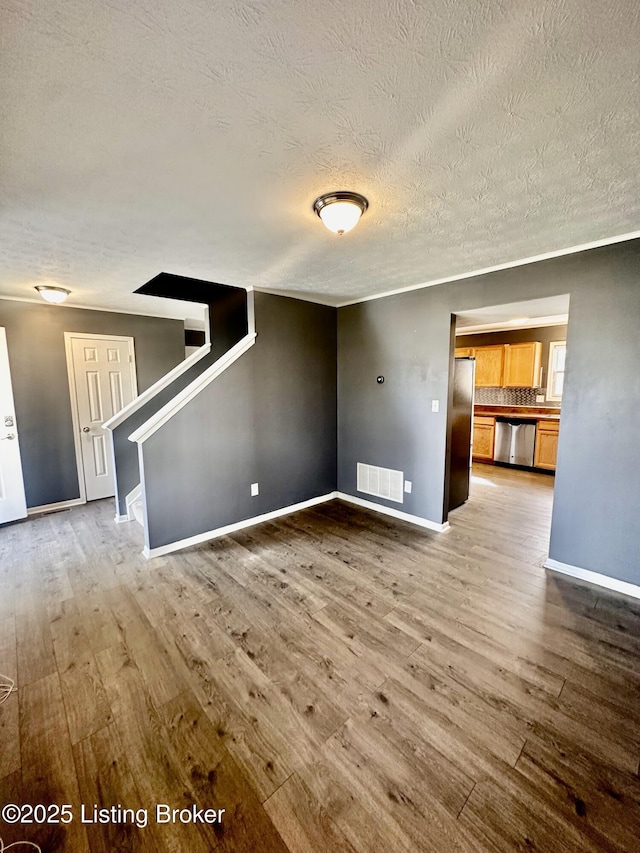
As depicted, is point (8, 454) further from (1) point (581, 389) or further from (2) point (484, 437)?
(2) point (484, 437)

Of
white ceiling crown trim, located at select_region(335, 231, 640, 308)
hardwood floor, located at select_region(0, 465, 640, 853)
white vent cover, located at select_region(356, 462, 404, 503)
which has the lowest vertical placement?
hardwood floor, located at select_region(0, 465, 640, 853)

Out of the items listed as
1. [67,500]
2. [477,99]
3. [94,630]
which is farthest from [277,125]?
[67,500]

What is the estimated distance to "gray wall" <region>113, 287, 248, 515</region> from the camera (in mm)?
3848

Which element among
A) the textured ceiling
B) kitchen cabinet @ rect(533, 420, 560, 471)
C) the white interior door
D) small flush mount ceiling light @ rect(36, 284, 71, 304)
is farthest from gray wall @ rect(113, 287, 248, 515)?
kitchen cabinet @ rect(533, 420, 560, 471)

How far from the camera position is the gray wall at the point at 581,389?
235 cm

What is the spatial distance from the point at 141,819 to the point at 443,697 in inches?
52.1

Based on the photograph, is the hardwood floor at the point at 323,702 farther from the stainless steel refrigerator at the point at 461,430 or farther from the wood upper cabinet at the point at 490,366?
the wood upper cabinet at the point at 490,366

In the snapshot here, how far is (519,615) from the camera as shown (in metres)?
2.23

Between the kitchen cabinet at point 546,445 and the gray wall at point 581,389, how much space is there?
3.11 metres

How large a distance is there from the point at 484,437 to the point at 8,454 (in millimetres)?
6827

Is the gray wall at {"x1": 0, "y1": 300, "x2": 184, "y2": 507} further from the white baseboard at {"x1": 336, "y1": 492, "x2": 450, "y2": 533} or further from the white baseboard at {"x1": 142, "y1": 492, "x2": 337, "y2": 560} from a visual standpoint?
the white baseboard at {"x1": 336, "y1": 492, "x2": 450, "y2": 533}

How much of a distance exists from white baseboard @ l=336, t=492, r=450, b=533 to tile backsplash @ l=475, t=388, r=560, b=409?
12.2 feet

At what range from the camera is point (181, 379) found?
4.20 m

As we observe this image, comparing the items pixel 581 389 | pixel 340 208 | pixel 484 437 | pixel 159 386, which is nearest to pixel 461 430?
pixel 581 389
